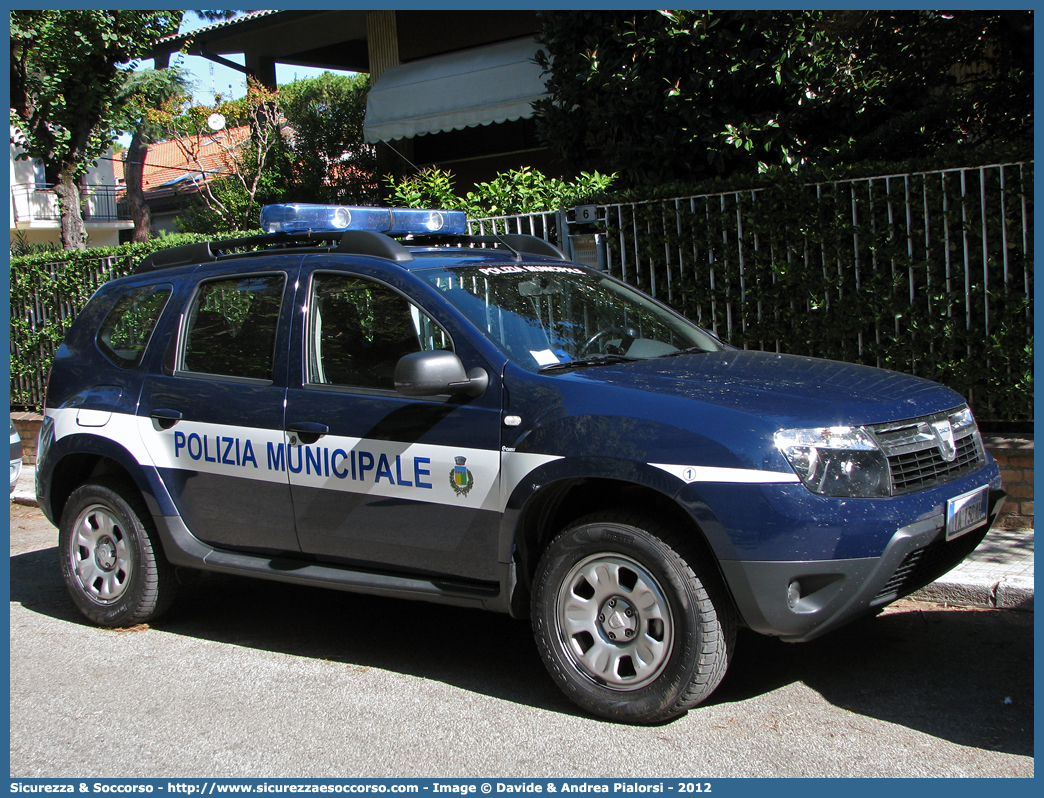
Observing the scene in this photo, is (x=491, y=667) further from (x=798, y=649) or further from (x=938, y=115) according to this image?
(x=938, y=115)

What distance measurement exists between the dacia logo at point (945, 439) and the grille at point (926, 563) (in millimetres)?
321

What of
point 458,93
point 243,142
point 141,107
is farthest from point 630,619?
point 243,142

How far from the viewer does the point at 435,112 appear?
12.9m

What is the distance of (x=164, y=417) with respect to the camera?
491cm

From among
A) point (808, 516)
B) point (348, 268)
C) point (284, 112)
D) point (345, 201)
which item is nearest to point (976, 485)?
point (808, 516)

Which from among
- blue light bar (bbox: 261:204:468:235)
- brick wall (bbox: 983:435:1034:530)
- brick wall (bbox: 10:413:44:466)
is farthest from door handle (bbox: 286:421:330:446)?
brick wall (bbox: 10:413:44:466)

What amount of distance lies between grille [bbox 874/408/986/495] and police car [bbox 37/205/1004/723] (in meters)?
0.01

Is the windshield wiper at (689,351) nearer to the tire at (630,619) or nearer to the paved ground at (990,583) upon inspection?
the tire at (630,619)

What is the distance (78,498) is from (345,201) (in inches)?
420

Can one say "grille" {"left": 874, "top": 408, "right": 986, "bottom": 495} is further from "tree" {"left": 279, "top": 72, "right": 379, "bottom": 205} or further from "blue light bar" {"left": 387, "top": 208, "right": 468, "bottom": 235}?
"tree" {"left": 279, "top": 72, "right": 379, "bottom": 205}

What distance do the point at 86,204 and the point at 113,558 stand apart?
39213 millimetres

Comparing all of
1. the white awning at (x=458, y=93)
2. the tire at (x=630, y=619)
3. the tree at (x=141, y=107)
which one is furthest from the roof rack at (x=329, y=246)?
the tree at (x=141, y=107)

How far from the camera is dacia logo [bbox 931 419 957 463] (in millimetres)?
3885

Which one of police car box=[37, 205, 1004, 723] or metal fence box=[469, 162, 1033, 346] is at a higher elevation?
metal fence box=[469, 162, 1033, 346]
